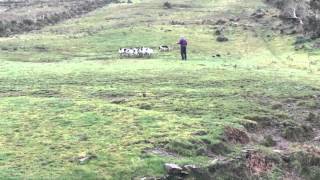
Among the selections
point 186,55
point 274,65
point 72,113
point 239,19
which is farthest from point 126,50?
point 239,19

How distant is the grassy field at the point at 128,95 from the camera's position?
30609 millimetres

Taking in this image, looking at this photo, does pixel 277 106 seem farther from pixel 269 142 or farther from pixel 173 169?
pixel 173 169

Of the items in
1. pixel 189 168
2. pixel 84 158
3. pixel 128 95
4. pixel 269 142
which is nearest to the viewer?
pixel 189 168

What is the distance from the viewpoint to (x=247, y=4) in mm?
139375

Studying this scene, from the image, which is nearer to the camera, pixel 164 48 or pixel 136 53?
pixel 136 53

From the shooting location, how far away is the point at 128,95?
46.2m

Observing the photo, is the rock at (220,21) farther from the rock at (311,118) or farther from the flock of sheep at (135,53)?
the rock at (311,118)

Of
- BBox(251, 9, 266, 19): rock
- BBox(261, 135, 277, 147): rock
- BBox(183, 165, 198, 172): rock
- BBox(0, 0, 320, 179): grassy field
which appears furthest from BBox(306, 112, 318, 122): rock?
BBox(251, 9, 266, 19): rock

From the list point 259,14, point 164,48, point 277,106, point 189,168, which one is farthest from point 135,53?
point 259,14

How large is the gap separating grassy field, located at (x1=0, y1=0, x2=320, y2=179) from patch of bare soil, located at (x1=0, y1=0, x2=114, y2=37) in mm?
14881

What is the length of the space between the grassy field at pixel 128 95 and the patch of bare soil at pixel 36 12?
14.9 metres

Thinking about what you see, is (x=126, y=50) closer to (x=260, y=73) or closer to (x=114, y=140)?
(x=260, y=73)

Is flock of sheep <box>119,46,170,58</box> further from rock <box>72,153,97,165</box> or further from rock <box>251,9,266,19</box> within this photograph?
rock <box>251,9,266,19</box>

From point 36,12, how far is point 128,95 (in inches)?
3583
